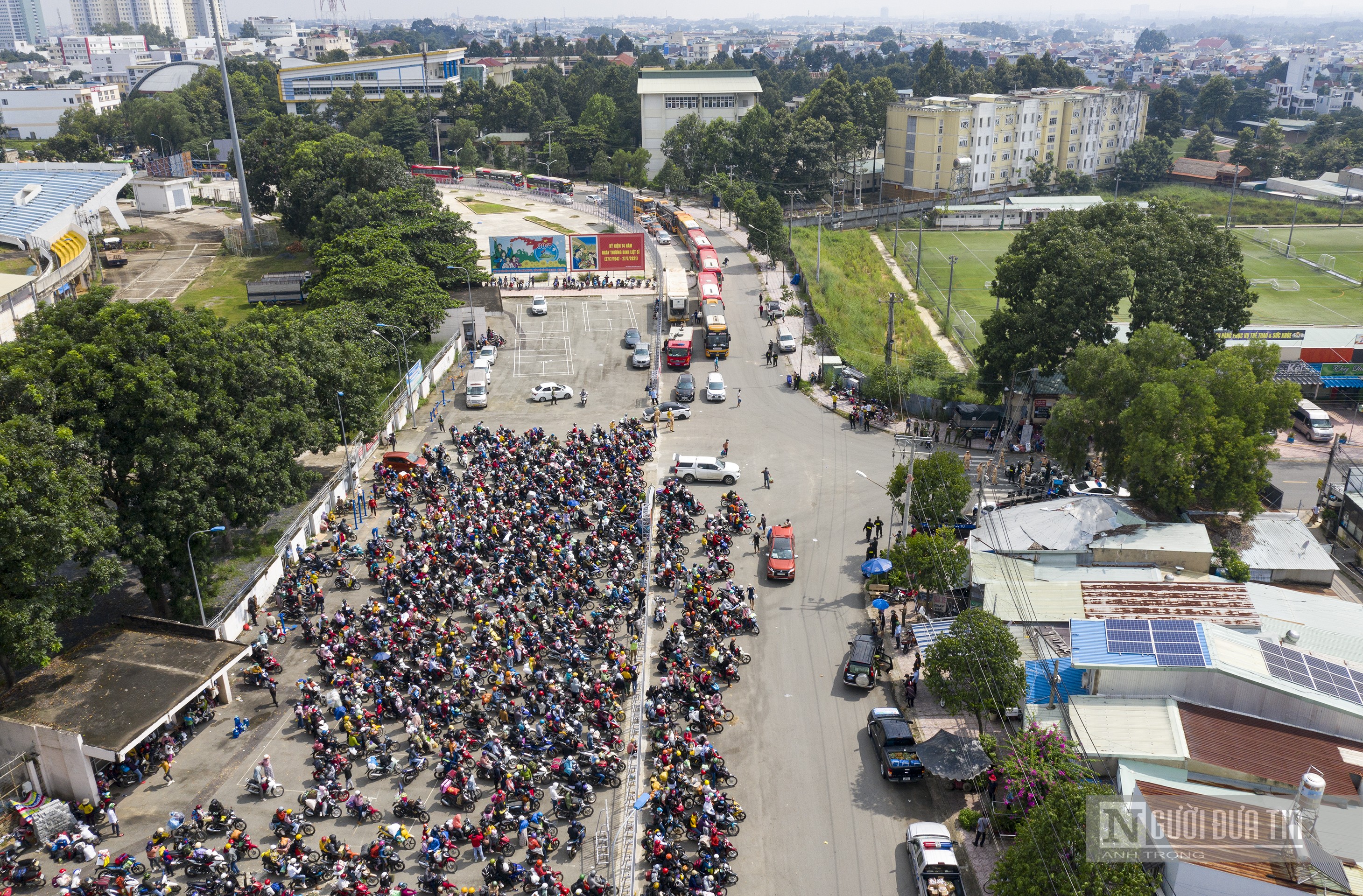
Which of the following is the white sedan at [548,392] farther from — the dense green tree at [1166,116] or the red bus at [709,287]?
the dense green tree at [1166,116]

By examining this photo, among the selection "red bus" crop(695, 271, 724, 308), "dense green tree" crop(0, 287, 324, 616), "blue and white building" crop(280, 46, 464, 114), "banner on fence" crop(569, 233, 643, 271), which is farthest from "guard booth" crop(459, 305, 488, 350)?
"blue and white building" crop(280, 46, 464, 114)

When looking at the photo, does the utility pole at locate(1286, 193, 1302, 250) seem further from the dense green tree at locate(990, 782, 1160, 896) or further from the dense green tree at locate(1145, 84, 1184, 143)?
the dense green tree at locate(990, 782, 1160, 896)

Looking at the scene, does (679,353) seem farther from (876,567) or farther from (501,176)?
(501,176)

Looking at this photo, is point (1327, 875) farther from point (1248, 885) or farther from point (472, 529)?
point (472, 529)

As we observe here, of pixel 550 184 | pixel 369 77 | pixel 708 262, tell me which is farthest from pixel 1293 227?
pixel 369 77

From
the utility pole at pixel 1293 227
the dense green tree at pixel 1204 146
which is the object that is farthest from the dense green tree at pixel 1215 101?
the utility pole at pixel 1293 227

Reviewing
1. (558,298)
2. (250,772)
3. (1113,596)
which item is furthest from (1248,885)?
(558,298)
